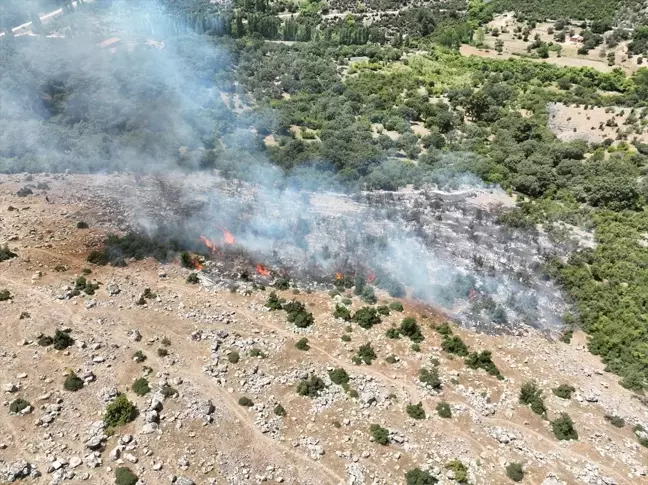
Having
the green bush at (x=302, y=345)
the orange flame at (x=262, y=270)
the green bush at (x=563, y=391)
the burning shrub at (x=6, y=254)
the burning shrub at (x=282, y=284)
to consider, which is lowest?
the green bush at (x=563, y=391)

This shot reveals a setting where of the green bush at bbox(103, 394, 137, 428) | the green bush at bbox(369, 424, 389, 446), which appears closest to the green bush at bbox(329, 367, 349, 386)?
the green bush at bbox(369, 424, 389, 446)

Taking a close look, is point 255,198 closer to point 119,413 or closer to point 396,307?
point 396,307

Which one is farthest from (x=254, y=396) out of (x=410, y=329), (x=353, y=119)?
(x=353, y=119)

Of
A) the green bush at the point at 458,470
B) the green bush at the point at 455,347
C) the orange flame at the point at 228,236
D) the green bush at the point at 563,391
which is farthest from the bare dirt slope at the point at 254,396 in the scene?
the orange flame at the point at 228,236

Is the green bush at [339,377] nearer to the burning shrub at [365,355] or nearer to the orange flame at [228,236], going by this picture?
the burning shrub at [365,355]

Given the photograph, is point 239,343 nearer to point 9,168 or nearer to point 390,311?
point 390,311
